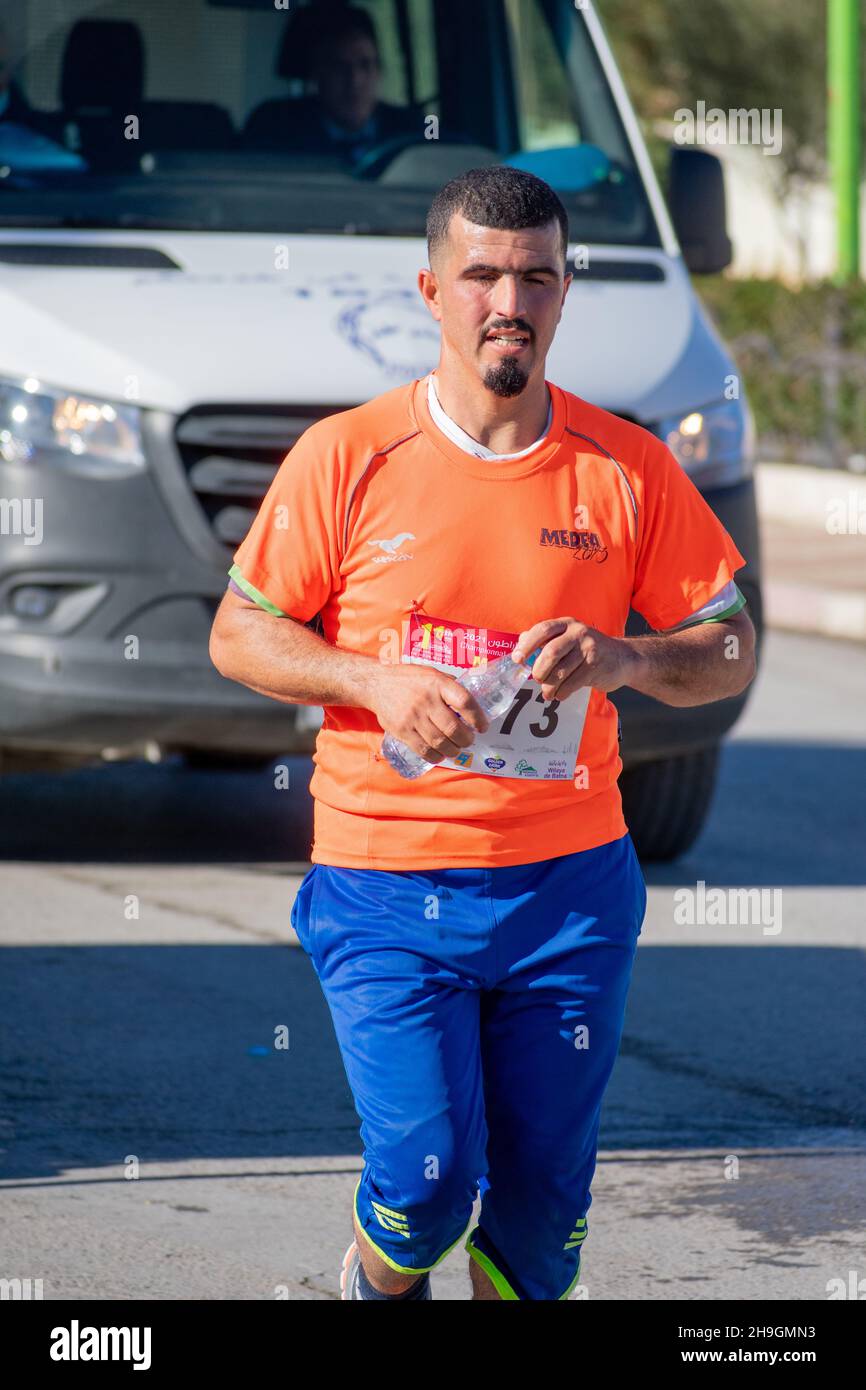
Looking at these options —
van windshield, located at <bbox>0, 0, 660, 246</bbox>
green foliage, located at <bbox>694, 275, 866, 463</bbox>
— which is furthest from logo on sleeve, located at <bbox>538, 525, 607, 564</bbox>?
green foliage, located at <bbox>694, 275, 866, 463</bbox>

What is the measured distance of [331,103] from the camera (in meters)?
7.56

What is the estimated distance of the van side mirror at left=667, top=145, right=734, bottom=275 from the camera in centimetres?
763

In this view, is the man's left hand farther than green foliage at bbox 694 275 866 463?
No

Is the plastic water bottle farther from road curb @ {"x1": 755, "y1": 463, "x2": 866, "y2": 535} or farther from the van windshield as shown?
road curb @ {"x1": 755, "y1": 463, "x2": 866, "y2": 535}

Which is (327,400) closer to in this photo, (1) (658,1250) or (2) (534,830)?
(1) (658,1250)

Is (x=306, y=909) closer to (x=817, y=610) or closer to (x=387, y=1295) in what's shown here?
(x=387, y=1295)

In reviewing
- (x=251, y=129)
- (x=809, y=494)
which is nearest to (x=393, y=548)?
(x=251, y=129)

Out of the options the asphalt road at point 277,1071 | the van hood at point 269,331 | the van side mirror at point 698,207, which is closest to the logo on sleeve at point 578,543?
the asphalt road at point 277,1071

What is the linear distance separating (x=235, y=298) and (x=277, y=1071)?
2.35m

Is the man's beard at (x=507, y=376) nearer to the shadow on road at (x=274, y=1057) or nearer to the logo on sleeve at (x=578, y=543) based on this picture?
the logo on sleeve at (x=578, y=543)

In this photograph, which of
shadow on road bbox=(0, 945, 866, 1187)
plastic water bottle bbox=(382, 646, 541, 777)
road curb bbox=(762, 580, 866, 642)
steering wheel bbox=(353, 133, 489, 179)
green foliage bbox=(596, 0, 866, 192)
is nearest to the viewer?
plastic water bottle bbox=(382, 646, 541, 777)

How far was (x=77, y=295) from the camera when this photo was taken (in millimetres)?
6777
